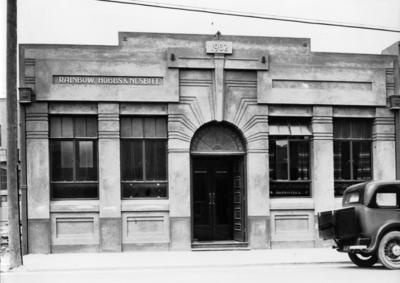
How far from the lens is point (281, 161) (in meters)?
20.5

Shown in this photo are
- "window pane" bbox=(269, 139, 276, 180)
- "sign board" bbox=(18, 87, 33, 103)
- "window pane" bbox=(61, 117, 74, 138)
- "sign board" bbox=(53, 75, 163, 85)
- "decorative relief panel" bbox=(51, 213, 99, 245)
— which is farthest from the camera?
"window pane" bbox=(269, 139, 276, 180)

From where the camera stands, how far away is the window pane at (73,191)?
19.3 metres

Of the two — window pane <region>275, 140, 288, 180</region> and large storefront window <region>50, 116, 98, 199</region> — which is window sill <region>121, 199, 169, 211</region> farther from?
window pane <region>275, 140, 288, 180</region>

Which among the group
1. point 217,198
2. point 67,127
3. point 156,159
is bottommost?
point 217,198

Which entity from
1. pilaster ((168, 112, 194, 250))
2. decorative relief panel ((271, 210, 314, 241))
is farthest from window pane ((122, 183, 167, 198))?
decorative relief panel ((271, 210, 314, 241))

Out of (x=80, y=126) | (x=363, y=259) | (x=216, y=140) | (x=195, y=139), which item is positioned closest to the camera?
(x=363, y=259)

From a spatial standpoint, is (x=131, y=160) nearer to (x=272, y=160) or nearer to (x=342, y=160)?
(x=272, y=160)

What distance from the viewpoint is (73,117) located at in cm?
1947

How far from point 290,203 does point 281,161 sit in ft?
4.49

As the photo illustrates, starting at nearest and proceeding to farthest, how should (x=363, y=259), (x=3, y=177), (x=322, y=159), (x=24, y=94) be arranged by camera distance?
1. (x=363, y=259)
2. (x=24, y=94)
3. (x=322, y=159)
4. (x=3, y=177)

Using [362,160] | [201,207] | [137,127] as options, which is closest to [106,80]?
[137,127]

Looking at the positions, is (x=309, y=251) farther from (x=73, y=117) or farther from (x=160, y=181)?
(x=73, y=117)

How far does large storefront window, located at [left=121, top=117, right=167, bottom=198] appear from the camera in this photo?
1961cm

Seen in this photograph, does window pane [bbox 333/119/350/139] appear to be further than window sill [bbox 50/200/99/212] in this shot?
Yes
